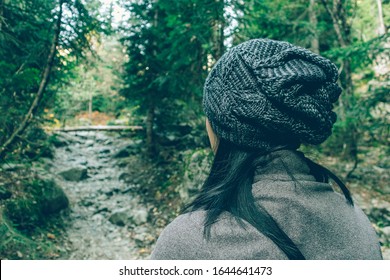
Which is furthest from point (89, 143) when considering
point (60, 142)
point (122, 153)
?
point (122, 153)

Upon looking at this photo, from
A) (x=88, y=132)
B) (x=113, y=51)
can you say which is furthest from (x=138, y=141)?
(x=113, y=51)

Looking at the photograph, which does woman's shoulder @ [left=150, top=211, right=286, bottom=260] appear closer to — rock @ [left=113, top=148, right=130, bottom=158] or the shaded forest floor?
the shaded forest floor

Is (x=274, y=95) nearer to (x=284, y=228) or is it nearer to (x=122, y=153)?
(x=284, y=228)

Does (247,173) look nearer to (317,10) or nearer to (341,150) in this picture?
(341,150)

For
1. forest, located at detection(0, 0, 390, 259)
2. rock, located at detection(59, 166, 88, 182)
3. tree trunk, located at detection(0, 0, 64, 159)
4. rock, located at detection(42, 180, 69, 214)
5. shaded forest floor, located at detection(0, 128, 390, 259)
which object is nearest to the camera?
tree trunk, located at detection(0, 0, 64, 159)

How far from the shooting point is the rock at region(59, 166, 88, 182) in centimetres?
1075

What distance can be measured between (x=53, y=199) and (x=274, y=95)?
26.7 feet

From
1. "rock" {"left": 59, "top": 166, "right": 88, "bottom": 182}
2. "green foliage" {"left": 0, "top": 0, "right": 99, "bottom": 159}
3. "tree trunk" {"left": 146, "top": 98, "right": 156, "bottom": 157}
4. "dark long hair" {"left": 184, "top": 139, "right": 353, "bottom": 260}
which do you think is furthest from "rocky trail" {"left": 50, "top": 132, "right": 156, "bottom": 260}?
"dark long hair" {"left": 184, "top": 139, "right": 353, "bottom": 260}

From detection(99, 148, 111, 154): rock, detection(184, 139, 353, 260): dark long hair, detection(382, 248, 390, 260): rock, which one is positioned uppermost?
detection(184, 139, 353, 260): dark long hair

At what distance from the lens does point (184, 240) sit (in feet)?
4.40

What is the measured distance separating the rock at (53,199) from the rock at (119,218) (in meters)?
1.38

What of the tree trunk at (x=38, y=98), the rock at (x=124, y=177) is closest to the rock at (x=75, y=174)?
the rock at (x=124, y=177)

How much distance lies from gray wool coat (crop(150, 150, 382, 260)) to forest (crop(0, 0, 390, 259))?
2.74ft

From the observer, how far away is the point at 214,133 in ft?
5.64
